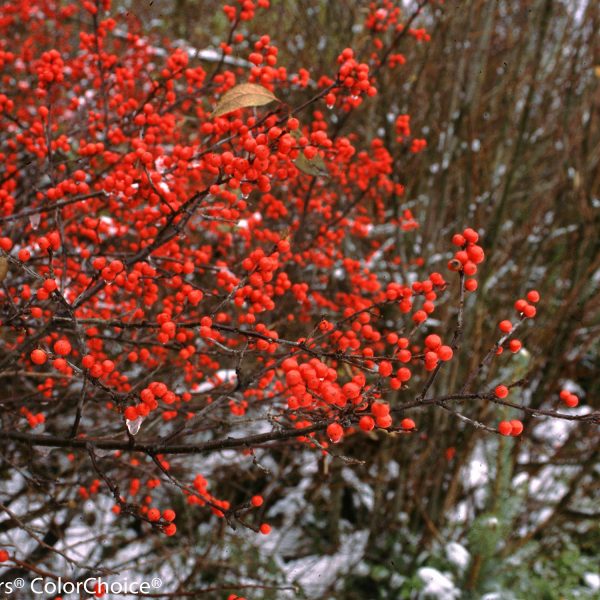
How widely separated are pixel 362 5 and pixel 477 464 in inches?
173

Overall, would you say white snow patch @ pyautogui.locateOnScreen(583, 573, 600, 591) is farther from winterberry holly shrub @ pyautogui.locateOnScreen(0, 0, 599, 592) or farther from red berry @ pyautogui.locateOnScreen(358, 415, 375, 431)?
red berry @ pyautogui.locateOnScreen(358, 415, 375, 431)

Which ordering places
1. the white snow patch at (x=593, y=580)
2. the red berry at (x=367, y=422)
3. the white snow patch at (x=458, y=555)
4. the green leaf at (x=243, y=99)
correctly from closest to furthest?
the red berry at (x=367, y=422), the green leaf at (x=243, y=99), the white snow patch at (x=458, y=555), the white snow patch at (x=593, y=580)

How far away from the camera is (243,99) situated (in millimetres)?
1735

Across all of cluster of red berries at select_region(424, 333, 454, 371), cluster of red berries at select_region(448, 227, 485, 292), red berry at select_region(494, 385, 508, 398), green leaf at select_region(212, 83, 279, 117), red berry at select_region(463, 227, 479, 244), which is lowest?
red berry at select_region(494, 385, 508, 398)

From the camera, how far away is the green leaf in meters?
1.71

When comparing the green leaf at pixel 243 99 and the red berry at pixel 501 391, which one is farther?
the green leaf at pixel 243 99

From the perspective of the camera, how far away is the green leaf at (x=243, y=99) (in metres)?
1.71

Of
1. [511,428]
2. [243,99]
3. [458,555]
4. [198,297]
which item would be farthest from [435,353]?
[458,555]

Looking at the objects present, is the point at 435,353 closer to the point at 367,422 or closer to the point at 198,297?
the point at 367,422

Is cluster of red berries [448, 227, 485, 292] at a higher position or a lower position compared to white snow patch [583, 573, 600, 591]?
higher

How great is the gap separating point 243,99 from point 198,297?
2.16ft

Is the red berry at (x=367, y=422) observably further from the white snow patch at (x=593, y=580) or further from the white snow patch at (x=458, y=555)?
the white snow patch at (x=593, y=580)

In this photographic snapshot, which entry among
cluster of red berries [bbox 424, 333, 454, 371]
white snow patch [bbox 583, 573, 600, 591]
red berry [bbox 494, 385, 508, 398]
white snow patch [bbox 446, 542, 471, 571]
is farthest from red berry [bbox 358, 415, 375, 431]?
white snow patch [bbox 583, 573, 600, 591]

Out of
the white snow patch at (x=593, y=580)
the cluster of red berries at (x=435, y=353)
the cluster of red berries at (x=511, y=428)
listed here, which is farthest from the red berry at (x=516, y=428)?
the white snow patch at (x=593, y=580)
